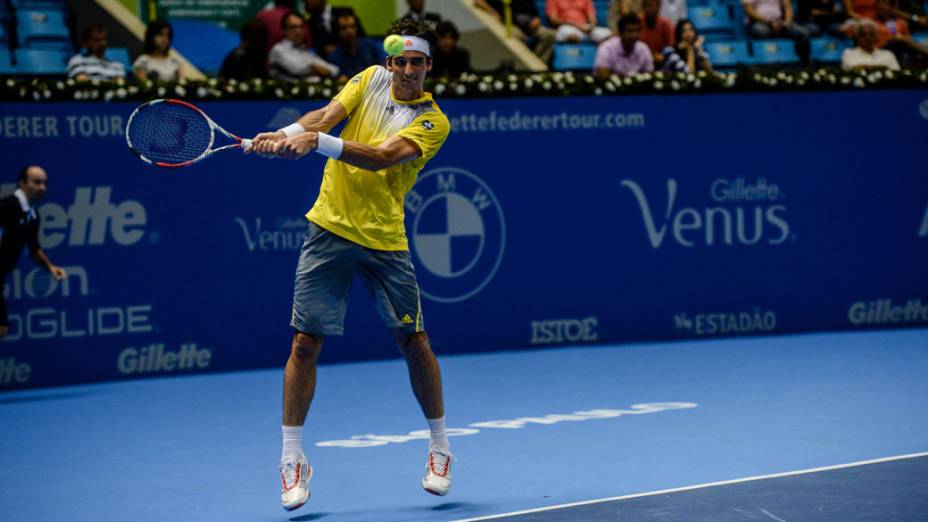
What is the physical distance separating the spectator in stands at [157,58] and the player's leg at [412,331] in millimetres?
5947

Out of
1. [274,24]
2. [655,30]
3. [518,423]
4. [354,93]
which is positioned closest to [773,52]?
[655,30]

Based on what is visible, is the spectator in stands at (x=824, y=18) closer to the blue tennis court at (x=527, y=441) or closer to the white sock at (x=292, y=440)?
the blue tennis court at (x=527, y=441)

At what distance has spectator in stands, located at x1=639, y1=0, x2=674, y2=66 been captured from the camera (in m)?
14.0

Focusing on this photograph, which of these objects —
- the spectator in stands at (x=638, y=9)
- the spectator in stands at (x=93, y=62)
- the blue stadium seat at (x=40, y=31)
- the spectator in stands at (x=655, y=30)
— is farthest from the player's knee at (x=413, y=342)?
the spectator in stands at (x=638, y=9)

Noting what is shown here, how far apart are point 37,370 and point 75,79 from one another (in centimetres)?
220

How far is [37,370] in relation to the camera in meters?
10.4

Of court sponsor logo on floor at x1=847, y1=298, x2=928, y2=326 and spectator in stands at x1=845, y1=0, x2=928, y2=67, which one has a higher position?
spectator in stands at x1=845, y1=0, x2=928, y2=67

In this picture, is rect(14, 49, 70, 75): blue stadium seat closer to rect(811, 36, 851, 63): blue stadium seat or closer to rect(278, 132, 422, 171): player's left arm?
rect(278, 132, 422, 171): player's left arm

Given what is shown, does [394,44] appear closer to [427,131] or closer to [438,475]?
[427,131]

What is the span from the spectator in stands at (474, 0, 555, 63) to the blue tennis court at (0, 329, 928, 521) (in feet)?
15.2

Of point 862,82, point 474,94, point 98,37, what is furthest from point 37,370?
point 862,82

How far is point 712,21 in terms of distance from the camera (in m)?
16.2

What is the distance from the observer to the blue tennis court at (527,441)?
249 inches

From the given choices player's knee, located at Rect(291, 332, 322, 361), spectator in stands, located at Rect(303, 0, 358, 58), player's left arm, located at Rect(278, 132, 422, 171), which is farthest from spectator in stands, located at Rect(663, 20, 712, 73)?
player's knee, located at Rect(291, 332, 322, 361)
